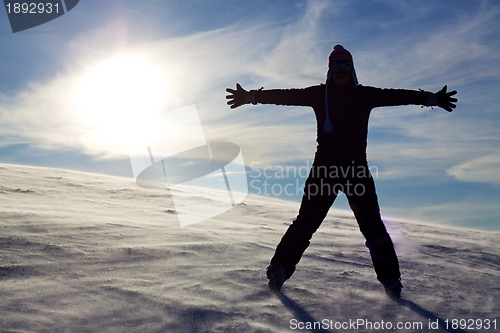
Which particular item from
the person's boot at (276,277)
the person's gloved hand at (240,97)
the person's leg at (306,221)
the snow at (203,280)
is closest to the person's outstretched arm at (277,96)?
the person's gloved hand at (240,97)

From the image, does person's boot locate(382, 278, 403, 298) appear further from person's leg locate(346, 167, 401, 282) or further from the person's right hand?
the person's right hand

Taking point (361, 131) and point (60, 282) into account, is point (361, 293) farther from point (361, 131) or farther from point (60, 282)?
point (60, 282)

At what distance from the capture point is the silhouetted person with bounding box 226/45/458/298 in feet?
7.86

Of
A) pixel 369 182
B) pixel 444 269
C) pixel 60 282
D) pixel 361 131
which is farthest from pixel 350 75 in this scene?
pixel 60 282

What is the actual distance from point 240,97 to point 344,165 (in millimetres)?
1043

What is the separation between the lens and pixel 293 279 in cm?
267

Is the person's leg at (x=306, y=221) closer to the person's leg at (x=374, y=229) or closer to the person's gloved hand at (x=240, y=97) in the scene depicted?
the person's leg at (x=374, y=229)

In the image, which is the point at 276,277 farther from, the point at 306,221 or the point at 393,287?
the point at 393,287

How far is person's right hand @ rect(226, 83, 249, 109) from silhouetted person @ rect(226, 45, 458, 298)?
0.42m

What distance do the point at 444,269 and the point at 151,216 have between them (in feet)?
12.6

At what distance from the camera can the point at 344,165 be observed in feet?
8.16

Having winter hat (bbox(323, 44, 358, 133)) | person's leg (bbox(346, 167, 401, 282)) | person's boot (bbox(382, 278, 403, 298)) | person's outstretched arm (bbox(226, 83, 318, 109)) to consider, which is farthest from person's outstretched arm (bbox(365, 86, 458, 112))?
person's boot (bbox(382, 278, 403, 298))

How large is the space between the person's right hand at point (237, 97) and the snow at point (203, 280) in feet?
4.71

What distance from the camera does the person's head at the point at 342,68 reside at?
8.28ft
